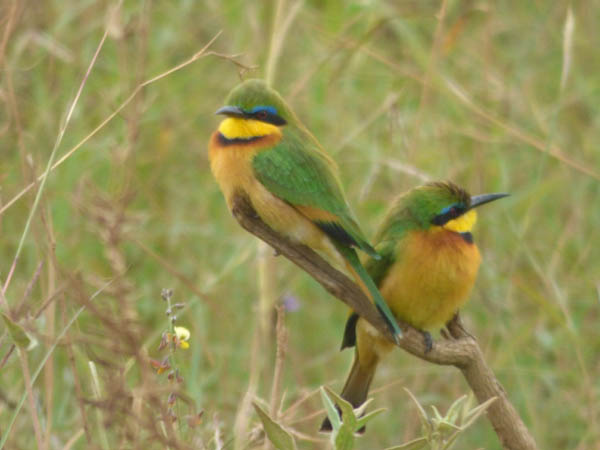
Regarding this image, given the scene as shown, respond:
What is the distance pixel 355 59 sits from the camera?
3520mm

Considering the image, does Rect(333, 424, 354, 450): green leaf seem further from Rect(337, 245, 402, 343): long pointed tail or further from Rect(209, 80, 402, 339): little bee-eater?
Rect(209, 80, 402, 339): little bee-eater

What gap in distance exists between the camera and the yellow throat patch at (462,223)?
2.32 meters

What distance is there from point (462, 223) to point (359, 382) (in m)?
0.42

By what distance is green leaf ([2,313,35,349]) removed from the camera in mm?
1391

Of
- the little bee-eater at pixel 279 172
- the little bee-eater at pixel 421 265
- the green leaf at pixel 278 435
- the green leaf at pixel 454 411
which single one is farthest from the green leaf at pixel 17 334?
the little bee-eater at pixel 421 265

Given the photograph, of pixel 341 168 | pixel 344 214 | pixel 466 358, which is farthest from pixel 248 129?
pixel 341 168

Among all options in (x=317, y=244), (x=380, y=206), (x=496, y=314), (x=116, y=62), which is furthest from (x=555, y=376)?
(x=116, y=62)

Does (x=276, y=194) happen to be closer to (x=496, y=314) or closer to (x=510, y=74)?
(x=496, y=314)

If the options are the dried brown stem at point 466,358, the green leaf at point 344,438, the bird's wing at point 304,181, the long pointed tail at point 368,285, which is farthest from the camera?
the bird's wing at point 304,181

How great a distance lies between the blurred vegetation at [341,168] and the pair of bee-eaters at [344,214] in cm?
35

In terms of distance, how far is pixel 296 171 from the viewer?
2227 mm

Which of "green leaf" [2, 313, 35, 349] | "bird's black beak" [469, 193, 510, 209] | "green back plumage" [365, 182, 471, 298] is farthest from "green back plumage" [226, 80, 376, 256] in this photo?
"green leaf" [2, 313, 35, 349]

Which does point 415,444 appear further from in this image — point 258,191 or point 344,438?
point 258,191

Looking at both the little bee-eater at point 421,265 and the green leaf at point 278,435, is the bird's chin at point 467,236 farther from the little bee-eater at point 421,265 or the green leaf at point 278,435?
the green leaf at point 278,435
